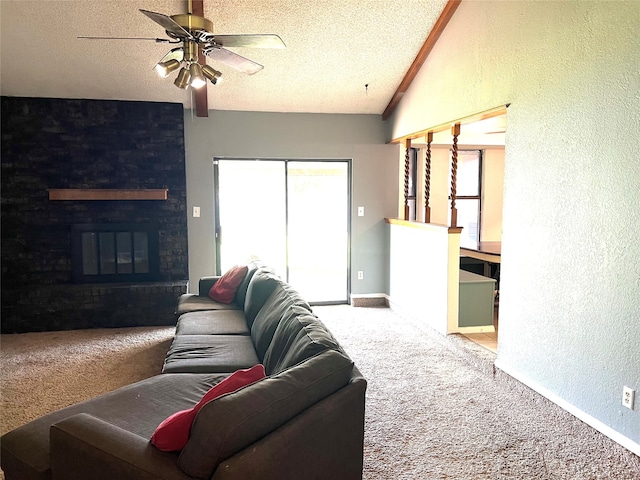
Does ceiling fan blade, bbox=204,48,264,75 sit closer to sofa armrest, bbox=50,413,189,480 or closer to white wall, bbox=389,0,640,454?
white wall, bbox=389,0,640,454

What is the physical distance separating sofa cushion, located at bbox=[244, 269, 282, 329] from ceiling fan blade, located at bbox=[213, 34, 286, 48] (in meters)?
1.64

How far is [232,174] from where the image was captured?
5.70m

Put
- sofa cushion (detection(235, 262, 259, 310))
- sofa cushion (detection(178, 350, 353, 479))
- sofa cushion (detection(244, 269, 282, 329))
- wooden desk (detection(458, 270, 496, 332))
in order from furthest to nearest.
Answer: wooden desk (detection(458, 270, 496, 332))
sofa cushion (detection(235, 262, 259, 310))
sofa cushion (detection(244, 269, 282, 329))
sofa cushion (detection(178, 350, 353, 479))

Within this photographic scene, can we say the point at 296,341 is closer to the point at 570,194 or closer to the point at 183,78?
the point at 183,78

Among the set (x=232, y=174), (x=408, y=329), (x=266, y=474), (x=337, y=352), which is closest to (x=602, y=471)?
(x=337, y=352)

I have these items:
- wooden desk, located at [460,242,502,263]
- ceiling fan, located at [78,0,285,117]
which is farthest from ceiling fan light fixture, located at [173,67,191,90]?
wooden desk, located at [460,242,502,263]

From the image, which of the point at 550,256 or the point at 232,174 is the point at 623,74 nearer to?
the point at 550,256

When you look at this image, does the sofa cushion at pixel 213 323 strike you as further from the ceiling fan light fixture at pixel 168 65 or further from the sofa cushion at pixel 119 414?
the ceiling fan light fixture at pixel 168 65

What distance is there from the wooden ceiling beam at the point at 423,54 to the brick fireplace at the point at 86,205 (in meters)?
2.42

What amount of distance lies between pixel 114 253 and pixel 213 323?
2354 mm

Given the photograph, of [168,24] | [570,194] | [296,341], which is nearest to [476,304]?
[570,194]

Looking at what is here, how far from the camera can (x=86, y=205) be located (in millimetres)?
5195

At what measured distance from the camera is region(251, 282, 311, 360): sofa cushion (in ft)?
9.51

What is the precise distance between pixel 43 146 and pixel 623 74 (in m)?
5.17
